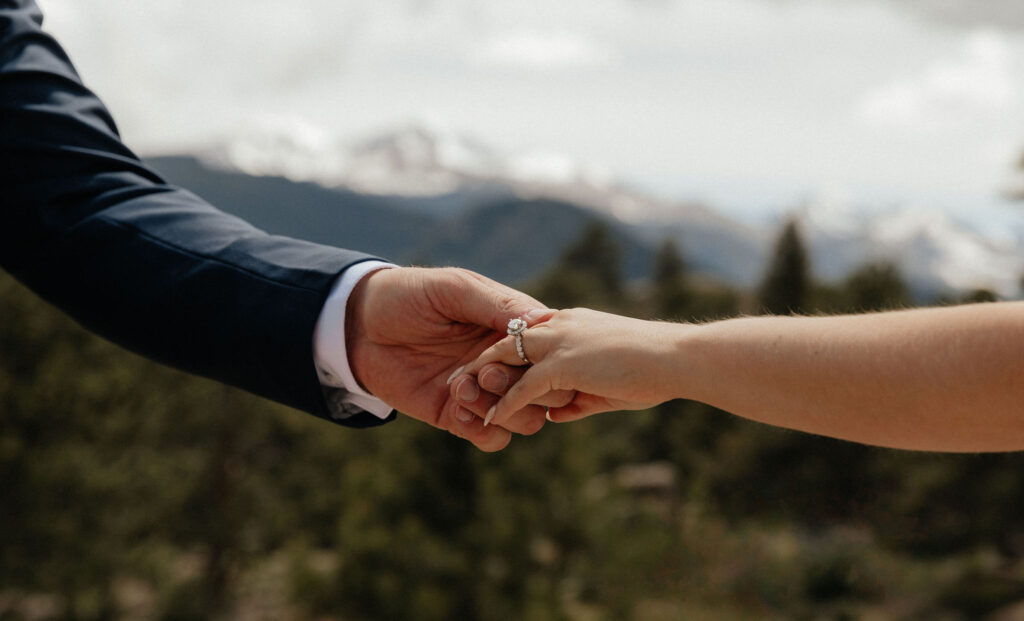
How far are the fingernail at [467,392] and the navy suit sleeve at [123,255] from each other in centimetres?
37

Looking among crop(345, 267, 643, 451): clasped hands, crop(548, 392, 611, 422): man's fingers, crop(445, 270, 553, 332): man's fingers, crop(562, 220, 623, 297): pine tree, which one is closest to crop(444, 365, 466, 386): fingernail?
crop(345, 267, 643, 451): clasped hands

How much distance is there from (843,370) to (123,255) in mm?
1397

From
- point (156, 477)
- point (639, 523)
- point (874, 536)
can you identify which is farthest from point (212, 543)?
point (874, 536)

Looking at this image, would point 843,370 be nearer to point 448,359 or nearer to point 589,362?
point 589,362

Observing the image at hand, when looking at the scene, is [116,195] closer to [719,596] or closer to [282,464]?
[719,596]

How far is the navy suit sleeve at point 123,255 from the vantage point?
5.54ft

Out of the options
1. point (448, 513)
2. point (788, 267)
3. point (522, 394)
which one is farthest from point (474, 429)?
point (788, 267)

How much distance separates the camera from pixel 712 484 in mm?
29562

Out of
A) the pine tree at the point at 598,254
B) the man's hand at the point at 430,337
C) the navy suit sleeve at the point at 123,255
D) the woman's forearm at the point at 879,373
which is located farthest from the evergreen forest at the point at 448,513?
the pine tree at the point at 598,254

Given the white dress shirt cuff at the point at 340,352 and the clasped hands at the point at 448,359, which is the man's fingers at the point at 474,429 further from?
the white dress shirt cuff at the point at 340,352

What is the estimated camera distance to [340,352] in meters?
1.93

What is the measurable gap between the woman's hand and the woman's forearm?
7cm

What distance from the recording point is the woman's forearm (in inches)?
55.4

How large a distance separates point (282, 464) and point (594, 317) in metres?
27.6
